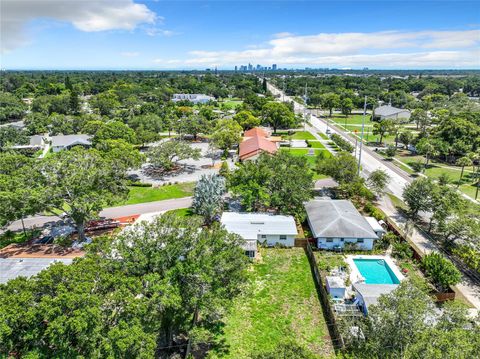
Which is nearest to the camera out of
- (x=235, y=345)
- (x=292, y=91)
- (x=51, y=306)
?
(x=51, y=306)

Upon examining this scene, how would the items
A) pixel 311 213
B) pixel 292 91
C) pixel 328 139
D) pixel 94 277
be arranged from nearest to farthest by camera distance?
1. pixel 94 277
2. pixel 311 213
3. pixel 328 139
4. pixel 292 91

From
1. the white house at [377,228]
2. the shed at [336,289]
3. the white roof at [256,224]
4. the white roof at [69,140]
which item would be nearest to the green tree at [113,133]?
the white roof at [69,140]

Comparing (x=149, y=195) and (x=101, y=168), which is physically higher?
(x=101, y=168)

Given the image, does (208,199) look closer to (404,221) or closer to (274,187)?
(274,187)

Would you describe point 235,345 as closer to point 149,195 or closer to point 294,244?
point 294,244

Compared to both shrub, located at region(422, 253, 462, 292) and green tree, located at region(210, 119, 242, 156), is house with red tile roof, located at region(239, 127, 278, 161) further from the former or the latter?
shrub, located at region(422, 253, 462, 292)


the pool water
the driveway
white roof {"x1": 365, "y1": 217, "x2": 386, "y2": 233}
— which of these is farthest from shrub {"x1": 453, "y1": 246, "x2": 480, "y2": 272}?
the driveway

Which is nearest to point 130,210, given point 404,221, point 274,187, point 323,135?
point 274,187

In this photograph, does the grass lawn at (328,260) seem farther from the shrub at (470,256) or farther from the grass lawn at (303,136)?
the grass lawn at (303,136)

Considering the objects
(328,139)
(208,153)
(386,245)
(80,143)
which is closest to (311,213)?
(386,245)
